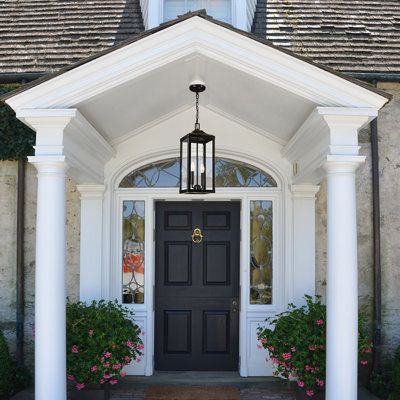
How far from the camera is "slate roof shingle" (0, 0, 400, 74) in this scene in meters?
7.37

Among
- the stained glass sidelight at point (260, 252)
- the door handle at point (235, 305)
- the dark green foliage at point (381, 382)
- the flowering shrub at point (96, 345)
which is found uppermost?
the stained glass sidelight at point (260, 252)

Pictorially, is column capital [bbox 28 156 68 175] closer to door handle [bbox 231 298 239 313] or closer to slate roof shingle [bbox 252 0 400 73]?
door handle [bbox 231 298 239 313]

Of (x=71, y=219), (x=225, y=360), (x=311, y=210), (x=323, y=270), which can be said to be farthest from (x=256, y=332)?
(x=71, y=219)

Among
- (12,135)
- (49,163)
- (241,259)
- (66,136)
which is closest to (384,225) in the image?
(241,259)

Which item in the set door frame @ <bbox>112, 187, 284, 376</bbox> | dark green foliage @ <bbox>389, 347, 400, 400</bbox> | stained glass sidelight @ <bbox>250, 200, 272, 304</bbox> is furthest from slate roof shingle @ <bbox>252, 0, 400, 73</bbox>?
dark green foliage @ <bbox>389, 347, 400, 400</bbox>

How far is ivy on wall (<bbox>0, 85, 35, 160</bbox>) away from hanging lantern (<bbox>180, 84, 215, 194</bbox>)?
2.21 meters

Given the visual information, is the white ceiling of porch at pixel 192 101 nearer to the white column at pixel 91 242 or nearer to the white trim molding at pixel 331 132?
the white trim molding at pixel 331 132

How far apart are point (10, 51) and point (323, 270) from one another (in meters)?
5.08

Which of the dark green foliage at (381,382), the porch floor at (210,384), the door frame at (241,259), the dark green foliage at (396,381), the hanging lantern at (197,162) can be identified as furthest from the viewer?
the door frame at (241,259)

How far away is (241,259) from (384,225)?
1860 millimetres

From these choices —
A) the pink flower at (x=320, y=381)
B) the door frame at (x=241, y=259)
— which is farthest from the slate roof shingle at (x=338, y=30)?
the pink flower at (x=320, y=381)

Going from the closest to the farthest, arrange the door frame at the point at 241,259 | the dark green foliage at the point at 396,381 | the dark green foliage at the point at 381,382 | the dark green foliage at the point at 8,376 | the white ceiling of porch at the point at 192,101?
the white ceiling of porch at the point at 192,101 < the dark green foliage at the point at 396,381 < the dark green foliage at the point at 8,376 < the dark green foliage at the point at 381,382 < the door frame at the point at 241,259

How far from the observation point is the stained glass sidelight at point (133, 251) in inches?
286

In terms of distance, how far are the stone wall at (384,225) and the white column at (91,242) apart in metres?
2.77
